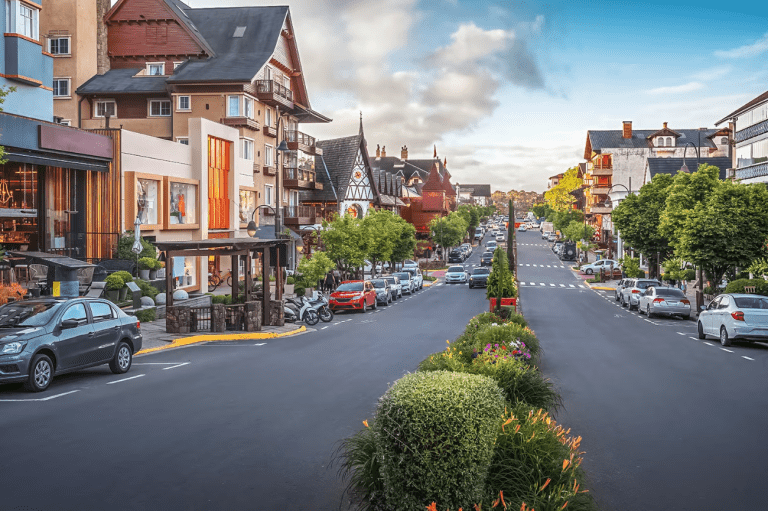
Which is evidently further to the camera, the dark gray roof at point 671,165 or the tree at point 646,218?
the dark gray roof at point 671,165

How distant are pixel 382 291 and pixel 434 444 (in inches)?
1387

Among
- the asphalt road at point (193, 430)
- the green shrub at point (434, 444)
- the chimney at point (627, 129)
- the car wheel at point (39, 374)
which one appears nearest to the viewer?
the green shrub at point (434, 444)

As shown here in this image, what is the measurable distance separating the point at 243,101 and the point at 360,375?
34.3m

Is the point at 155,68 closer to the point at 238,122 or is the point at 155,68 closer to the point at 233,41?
the point at 233,41

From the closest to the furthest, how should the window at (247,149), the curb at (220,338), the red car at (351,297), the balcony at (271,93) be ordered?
the curb at (220,338), the red car at (351,297), the window at (247,149), the balcony at (271,93)

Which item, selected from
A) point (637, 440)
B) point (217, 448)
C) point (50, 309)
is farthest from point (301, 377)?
point (637, 440)

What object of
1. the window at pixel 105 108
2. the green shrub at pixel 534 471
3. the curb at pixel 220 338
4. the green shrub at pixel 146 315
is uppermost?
the window at pixel 105 108

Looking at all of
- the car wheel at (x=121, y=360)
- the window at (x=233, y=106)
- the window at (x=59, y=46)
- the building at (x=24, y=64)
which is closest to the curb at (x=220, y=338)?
the car wheel at (x=121, y=360)

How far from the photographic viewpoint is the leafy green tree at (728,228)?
31.1 meters

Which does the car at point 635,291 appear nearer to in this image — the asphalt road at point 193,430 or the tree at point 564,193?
the asphalt road at point 193,430

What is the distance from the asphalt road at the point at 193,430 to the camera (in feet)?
24.8

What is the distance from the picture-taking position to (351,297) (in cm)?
3500

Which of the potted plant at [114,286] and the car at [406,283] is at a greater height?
the potted plant at [114,286]

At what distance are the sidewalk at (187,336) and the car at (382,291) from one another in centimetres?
1436
